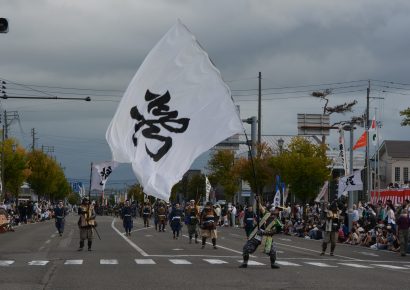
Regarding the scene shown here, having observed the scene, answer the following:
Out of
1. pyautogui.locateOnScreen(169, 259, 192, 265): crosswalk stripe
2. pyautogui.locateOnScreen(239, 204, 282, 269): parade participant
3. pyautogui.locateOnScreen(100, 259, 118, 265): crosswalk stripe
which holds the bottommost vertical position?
pyautogui.locateOnScreen(100, 259, 118, 265): crosswalk stripe

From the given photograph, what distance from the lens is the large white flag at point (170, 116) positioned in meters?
14.0

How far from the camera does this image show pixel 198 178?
383 ft

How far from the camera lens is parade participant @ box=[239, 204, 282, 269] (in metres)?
21.0

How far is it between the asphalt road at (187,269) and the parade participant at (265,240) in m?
0.32

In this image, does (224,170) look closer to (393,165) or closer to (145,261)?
(393,165)

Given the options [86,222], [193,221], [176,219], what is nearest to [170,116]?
[86,222]

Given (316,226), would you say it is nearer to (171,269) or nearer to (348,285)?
(171,269)

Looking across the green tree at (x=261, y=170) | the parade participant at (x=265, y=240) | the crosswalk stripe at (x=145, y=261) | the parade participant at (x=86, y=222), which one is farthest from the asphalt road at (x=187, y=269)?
the green tree at (x=261, y=170)

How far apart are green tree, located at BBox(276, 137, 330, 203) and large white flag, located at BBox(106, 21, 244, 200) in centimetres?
4900

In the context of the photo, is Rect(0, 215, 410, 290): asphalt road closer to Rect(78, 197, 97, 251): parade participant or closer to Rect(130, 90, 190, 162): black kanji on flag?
Rect(78, 197, 97, 251): parade participant

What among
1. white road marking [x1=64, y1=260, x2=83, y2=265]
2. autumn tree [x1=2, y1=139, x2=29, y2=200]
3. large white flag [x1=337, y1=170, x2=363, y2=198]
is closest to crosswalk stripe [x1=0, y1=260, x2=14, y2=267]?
white road marking [x1=64, y1=260, x2=83, y2=265]

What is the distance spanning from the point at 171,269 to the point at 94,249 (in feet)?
30.1

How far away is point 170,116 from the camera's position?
1426 cm

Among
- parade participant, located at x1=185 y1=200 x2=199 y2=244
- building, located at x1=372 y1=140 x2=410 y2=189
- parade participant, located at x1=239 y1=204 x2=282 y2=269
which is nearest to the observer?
parade participant, located at x1=239 y1=204 x2=282 y2=269
